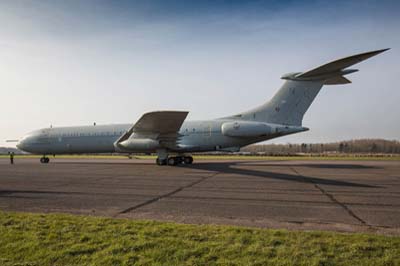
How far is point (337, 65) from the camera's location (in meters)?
18.8

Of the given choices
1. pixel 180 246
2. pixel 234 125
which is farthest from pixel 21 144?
pixel 180 246

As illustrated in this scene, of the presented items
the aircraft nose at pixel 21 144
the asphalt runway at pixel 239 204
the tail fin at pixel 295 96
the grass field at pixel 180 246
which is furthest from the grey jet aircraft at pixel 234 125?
the grass field at pixel 180 246

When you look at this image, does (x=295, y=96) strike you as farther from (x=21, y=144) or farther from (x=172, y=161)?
(x=21, y=144)

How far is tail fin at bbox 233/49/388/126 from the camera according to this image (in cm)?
2052

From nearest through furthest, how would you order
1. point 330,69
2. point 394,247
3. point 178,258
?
1. point 178,258
2. point 394,247
3. point 330,69

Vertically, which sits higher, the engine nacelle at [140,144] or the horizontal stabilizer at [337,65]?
the horizontal stabilizer at [337,65]

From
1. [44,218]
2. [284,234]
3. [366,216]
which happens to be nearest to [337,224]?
[366,216]

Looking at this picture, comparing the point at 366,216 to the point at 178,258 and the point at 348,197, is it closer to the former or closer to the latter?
the point at 348,197

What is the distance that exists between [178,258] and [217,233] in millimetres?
1180

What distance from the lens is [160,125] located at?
2066cm

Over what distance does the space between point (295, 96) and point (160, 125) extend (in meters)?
9.66

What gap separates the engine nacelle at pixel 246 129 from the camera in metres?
21.4

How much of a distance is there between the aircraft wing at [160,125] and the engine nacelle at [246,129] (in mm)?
3832

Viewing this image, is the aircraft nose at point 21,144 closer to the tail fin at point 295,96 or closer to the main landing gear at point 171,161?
the main landing gear at point 171,161
